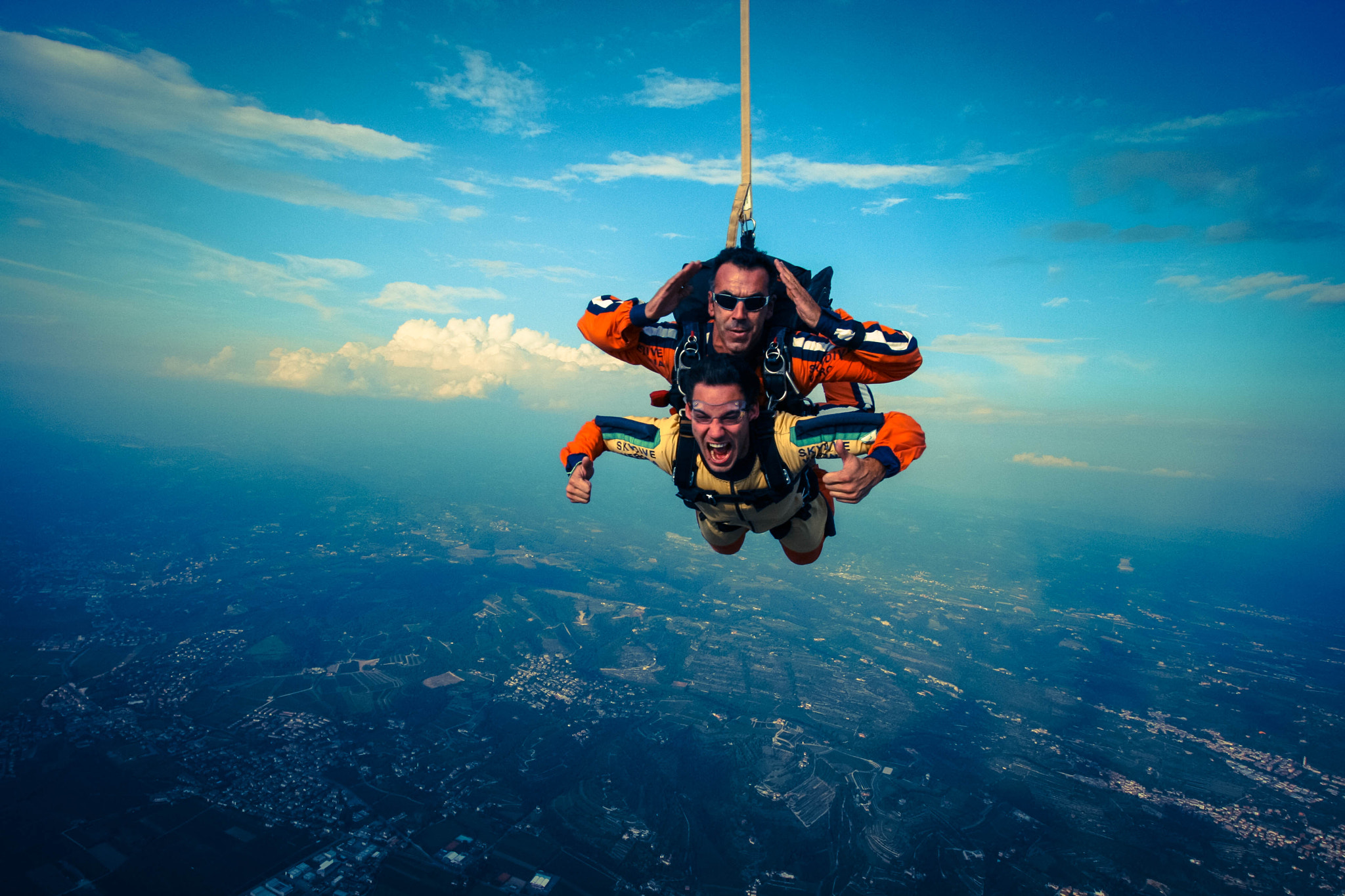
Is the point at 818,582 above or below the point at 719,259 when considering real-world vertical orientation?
below

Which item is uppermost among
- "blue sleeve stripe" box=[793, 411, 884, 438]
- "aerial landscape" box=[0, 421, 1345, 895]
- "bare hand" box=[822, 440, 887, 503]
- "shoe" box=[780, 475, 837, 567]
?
"blue sleeve stripe" box=[793, 411, 884, 438]

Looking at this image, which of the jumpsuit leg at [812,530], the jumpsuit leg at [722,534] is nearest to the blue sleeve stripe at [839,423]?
the jumpsuit leg at [812,530]

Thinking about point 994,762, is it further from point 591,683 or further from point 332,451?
point 332,451

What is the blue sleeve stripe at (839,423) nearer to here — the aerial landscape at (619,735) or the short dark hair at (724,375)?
the short dark hair at (724,375)

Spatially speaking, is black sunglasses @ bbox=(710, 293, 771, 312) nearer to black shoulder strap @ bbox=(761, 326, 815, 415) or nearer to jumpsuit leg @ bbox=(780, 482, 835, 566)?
black shoulder strap @ bbox=(761, 326, 815, 415)

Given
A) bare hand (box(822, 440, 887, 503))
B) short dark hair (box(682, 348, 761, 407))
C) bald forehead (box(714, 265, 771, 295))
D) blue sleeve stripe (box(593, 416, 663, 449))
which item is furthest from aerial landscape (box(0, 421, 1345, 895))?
bald forehead (box(714, 265, 771, 295))

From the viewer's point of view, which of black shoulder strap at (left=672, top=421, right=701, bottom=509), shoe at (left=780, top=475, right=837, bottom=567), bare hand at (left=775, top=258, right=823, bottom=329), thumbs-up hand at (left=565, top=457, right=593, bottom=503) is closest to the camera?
thumbs-up hand at (left=565, top=457, right=593, bottom=503)

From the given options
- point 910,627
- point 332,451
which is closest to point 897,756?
point 910,627
